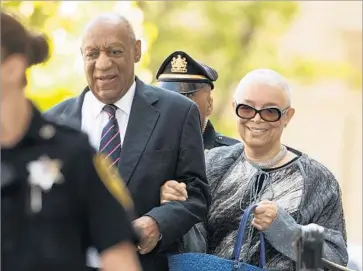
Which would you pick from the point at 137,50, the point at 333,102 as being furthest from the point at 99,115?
the point at 333,102

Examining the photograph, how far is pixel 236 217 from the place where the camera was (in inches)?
210

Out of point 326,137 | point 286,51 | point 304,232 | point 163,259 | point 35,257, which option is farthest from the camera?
point 326,137

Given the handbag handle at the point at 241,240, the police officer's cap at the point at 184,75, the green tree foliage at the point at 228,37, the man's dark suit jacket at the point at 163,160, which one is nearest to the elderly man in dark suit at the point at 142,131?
the man's dark suit jacket at the point at 163,160

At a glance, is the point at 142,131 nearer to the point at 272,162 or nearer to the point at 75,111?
the point at 75,111

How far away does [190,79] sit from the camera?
6484 millimetres

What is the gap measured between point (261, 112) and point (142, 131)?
574mm

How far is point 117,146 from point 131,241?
1.60 m

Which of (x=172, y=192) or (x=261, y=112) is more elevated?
(x=261, y=112)

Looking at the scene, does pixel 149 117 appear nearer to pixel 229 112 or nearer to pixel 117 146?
pixel 117 146

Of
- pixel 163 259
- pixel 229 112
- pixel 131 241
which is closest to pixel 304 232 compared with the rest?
pixel 131 241

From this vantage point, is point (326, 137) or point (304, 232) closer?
point (304, 232)

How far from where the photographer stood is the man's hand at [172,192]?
16.4 feet

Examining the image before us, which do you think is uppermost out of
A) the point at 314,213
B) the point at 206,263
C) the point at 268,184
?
the point at 268,184

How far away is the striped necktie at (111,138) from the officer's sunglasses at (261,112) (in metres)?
0.57
